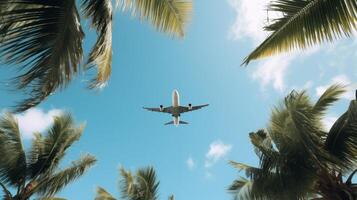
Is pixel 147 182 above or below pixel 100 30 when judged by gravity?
below

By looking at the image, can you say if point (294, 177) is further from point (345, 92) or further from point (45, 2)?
point (45, 2)

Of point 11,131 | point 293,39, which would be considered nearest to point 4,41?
point 293,39

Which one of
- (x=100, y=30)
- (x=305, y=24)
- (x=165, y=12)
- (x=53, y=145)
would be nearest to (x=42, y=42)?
(x=100, y=30)

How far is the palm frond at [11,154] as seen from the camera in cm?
1634

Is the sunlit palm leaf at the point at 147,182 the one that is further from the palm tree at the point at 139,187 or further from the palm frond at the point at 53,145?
the palm frond at the point at 53,145

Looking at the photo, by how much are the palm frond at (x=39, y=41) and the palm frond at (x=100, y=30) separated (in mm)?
473

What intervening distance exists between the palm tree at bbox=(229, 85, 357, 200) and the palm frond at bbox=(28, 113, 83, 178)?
291 inches

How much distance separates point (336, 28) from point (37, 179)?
1527 cm

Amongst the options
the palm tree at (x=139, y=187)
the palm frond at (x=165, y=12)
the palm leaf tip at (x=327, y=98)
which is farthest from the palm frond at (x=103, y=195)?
the palm frond at (x=165, y=12)

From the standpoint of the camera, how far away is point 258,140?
16188mm

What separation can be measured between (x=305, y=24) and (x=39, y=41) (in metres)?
2.94

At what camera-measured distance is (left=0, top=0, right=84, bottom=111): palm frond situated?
402cm

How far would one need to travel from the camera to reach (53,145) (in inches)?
701

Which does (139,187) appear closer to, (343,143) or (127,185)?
(127,185)
